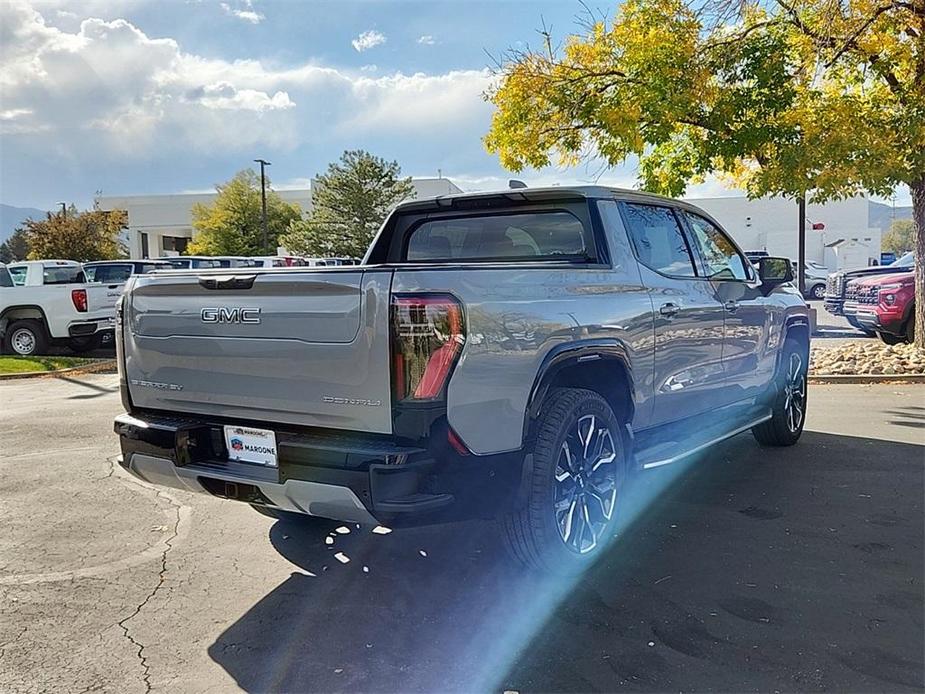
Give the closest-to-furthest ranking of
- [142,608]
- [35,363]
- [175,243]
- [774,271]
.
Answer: [142,608]
[774,271]
[35,363]
[175,243]

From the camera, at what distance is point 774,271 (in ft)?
20.1

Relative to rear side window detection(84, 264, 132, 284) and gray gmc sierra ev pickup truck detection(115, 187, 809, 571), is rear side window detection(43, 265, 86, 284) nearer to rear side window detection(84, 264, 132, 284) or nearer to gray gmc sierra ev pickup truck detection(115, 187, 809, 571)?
rear side window detection(84, 264, 132, 284)

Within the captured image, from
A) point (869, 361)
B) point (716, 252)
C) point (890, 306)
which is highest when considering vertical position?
point (716, 252)

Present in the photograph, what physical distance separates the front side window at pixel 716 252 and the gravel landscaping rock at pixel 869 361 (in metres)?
5.13

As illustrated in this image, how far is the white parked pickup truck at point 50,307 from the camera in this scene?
1445cm

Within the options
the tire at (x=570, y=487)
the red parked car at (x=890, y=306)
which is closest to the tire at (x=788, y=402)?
the tire at (x=570, y=487)

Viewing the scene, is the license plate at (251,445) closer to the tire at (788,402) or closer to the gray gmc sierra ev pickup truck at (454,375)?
the gray gmc sierra ev pickup truck at (454,375)

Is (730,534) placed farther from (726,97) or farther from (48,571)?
(726,97)

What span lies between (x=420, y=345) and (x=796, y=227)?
54197 mm

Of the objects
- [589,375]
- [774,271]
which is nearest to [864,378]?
[774,271]

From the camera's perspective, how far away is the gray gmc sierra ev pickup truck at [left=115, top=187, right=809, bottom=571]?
3.16 meters

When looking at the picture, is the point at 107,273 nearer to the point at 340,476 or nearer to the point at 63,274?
the point at 63,274

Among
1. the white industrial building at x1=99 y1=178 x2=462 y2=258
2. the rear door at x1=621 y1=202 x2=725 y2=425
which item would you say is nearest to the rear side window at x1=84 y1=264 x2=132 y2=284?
the rear door at x1=621 y1=202 x2=725 y2=425

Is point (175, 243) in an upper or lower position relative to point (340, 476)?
upper
